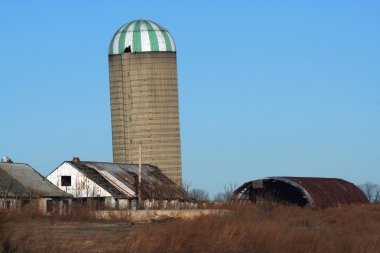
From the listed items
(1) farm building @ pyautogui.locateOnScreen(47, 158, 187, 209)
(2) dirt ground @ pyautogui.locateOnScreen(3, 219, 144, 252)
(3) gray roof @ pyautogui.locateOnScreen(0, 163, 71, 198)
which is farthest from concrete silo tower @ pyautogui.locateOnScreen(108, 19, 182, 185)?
(2) dirt ground @ pyautogui.locateOnScreen(3, 219, 144, 252)

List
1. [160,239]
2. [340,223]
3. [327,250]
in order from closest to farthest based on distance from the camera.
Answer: [160,239] < [327,250] < [340,223]

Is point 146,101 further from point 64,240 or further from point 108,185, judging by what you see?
point 64,240

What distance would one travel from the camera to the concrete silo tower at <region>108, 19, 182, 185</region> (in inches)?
2628

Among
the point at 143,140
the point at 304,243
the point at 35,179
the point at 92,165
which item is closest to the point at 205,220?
the point at 304,243

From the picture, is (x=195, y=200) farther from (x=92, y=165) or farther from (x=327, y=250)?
(x=327, y=250)

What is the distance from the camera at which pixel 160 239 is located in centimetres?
2408

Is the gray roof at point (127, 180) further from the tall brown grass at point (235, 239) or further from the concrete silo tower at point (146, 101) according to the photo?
the tall brown grass at point (235, 239)

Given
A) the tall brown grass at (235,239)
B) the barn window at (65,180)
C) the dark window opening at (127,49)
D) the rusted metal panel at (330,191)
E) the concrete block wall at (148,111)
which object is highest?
the dark window opening at (127,49)

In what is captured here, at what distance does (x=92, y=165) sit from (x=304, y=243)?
34.2 meters

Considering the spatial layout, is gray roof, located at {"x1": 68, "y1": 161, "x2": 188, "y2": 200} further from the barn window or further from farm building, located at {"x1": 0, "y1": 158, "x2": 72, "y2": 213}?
farm building, located at {"x1": 0, "y1": 158, "x2": 72, "y2": 213}

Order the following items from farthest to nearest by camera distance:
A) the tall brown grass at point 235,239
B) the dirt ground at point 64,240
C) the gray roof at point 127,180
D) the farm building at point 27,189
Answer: the gray roof at point 127,180, the farm building at point 27,189, the tall brown grass at point 235,239, the dirt ground at point 64,240

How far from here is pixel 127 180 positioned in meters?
59.0

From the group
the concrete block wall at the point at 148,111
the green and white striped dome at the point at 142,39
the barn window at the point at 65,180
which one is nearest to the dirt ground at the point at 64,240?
the barn window at the point at 65,180

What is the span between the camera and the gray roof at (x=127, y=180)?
188 ft
